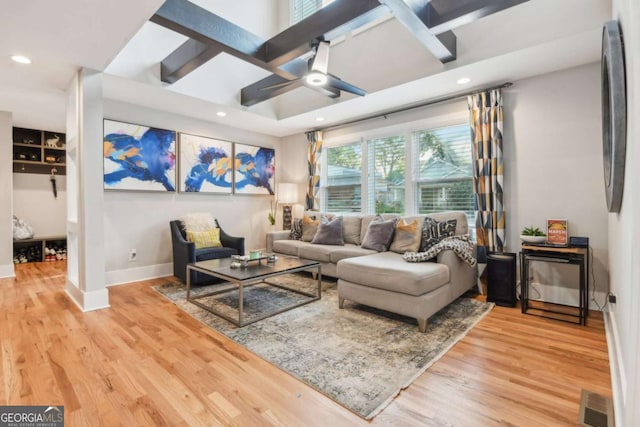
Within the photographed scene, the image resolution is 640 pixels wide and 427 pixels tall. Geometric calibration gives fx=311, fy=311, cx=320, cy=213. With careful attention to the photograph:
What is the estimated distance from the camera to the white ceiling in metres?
2.35

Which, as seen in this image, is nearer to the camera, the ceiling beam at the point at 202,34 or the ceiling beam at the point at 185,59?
the ceiling beam at the point at 202,34

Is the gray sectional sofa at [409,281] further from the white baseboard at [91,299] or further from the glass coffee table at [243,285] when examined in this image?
the white baseboard at [91,299]

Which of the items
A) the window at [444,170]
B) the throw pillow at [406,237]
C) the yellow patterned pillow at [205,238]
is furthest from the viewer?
the yellow patterned pillow at [205,238]

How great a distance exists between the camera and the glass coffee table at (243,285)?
108 inches

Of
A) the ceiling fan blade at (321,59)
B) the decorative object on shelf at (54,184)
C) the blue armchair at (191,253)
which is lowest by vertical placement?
the blue armchair at (191,253)

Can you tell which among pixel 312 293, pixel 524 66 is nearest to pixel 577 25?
pixel 524 66

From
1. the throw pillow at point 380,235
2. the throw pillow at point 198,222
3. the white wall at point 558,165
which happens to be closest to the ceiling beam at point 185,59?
the throw pillow at point 198,222

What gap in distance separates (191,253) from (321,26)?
9.47 feet

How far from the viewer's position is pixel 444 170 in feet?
13.6

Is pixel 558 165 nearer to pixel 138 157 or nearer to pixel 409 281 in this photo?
pixel 409 281

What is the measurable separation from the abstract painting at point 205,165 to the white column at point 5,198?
2328mm

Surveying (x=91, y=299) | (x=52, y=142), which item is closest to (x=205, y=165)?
(x=91, y=299)

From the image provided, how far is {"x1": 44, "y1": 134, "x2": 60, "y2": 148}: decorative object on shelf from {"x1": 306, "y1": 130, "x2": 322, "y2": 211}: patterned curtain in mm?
4870

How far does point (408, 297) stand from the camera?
2.59 metres
